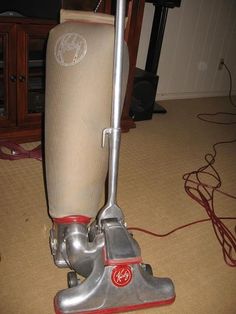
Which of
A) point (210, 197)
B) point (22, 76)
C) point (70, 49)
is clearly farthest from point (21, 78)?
point (210, 197)

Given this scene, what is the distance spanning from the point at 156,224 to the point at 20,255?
49 centimetres

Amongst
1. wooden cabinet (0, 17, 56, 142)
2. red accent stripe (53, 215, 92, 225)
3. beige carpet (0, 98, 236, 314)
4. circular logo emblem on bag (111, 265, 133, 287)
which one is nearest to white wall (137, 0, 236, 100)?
beige carpet (0, 98, 236, 314)

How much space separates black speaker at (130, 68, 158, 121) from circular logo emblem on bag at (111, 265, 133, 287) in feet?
4.51

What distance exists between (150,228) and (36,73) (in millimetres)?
909

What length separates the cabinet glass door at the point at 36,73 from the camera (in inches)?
57.4

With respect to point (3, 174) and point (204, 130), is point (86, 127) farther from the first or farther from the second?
point (204, 130)

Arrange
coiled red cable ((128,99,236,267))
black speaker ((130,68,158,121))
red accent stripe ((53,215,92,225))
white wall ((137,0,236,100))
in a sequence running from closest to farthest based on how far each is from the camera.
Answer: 1. red accent stripe ((53,215,92,225))
2. coiled red cable ((128,99,236,267))
3. black speaker ((130,68,158,121))
4. white wall ((137,0,236,100))

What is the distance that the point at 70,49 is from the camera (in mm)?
708

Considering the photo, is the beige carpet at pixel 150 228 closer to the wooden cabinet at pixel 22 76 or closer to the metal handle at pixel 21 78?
the wooden cabinet at pixel 22 76

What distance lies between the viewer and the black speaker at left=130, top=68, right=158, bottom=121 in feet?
6.41

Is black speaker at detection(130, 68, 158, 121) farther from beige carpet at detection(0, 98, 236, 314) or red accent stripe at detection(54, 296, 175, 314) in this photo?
red accent stripe at detection(54, 296, 175, 314)

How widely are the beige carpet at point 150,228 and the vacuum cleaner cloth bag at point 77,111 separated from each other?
0.72 ft

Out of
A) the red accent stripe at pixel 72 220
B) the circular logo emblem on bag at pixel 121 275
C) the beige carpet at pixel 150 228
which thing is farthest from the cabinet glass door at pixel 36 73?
the circular logo emblem on bag at pixel 121 275

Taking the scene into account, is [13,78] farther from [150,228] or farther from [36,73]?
[150,228]
